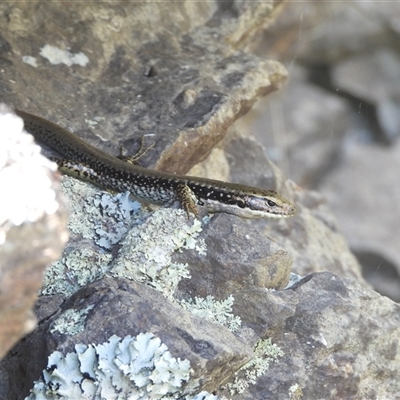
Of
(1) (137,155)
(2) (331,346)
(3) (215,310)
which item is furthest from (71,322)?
(1) (137,155)

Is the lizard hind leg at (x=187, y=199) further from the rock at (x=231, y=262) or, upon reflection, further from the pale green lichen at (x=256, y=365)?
the pale green lichen at (x=256, y=365)

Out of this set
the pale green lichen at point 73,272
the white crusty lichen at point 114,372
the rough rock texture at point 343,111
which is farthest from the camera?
the rough rock texture at point 343,111

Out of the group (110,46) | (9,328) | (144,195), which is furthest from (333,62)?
(9,328)

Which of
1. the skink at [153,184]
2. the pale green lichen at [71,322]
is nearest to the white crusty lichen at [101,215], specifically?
the skink at [153,184]

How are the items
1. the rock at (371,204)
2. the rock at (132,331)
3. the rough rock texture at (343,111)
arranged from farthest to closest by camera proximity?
the rough rock texture at (343,111) → the rock at (371,204) → the rock at (132,331)

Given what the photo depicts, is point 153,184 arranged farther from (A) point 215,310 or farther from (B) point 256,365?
(B) point 256,365

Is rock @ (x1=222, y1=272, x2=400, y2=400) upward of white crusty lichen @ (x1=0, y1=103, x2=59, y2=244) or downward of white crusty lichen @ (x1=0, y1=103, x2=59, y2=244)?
downward

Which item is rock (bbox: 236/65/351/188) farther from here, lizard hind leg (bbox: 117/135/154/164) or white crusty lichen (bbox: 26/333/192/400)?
white crusty lichen (bbox: 26/333/192/400)

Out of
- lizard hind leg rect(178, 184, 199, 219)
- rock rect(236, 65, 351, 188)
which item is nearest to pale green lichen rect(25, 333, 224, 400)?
lizard hind leg rect(178, 184, 199, 219)
